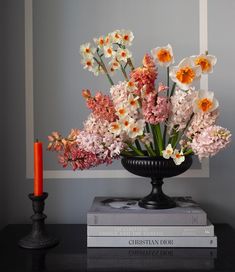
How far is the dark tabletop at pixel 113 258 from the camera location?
963 mm

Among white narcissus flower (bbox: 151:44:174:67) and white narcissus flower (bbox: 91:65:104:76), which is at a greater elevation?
white narcissus flower (bbox: 151:44:174:67)

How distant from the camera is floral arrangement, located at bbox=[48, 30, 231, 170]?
3.35 feet

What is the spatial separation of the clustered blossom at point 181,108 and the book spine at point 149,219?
26 centimetres

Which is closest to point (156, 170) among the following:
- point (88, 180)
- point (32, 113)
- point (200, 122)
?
point (200, 122)

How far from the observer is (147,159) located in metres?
1.08

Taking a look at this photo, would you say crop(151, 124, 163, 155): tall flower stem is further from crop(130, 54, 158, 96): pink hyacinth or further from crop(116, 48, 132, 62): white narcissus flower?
crop(116, 48, 132, 62): white narcissus flower

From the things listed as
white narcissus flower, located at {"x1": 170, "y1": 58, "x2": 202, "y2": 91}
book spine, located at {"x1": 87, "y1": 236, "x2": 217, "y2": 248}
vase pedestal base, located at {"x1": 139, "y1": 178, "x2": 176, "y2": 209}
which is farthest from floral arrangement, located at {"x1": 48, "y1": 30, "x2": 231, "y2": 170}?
book spine, located at {"x1": 87, "y1": 236, "x2": 217, "y2": 248}

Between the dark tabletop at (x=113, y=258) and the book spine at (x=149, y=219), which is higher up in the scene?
the book spine at (x=149, y=219)

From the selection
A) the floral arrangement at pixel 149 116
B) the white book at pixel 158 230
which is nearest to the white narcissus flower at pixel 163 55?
the floral arrangement at pixel 149 116

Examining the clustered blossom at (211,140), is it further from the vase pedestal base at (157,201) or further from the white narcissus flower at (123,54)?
the white narcissus flower at (123,54)

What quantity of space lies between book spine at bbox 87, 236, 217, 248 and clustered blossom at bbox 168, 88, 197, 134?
1.06 ft

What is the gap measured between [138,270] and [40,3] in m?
1.01

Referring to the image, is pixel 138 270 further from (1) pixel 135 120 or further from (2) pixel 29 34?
(2) pixel 29 34

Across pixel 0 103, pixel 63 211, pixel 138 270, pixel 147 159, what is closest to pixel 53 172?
pixel 63 211
